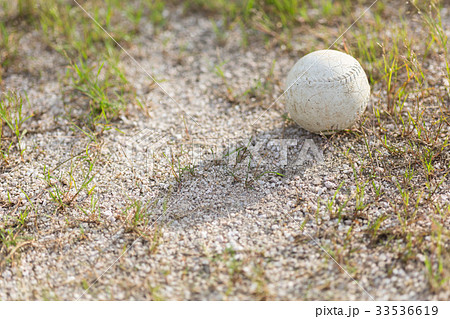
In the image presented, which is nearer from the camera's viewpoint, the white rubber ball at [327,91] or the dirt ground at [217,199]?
the dirt ground at [217,199]

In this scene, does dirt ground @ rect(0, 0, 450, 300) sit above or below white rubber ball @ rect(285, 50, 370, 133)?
below

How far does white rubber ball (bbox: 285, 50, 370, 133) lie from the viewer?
11.9 feet

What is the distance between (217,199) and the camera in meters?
3.71

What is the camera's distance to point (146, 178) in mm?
3943

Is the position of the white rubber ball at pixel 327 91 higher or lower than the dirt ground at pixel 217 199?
higher

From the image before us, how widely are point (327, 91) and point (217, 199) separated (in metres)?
1.20

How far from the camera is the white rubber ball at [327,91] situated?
11.9ft

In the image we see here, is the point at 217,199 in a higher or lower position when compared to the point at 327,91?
lower

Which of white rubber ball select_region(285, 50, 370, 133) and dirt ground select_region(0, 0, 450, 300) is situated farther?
white rubber ball select_region(285, 50, 370, 133)

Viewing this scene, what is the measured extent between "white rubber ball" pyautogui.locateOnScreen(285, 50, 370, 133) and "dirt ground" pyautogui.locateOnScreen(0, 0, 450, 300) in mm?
253

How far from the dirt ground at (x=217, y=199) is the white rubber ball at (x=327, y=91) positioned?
0.83 feet
